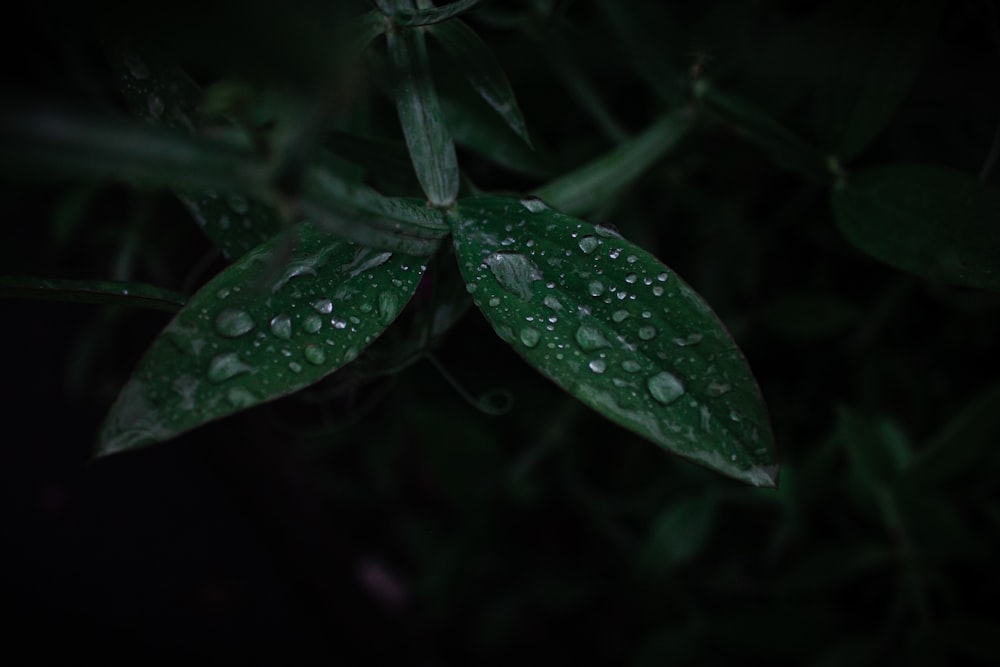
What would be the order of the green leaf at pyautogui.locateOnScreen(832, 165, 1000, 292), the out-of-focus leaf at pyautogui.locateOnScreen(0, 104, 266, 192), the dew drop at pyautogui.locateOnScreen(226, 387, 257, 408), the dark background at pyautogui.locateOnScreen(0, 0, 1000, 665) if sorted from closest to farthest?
the out-of-focus leaf at pyautogui.locateOnScreen(0, 104, 266, 192), the dew drop at pyautogui.locateOnScreen(226, 387, 257, 408), the green leaf at pyautogui.locateOnScreen(832, 165, 1000, 292), the dark background at pyautogui.locateOnScreen(0, 0, 1000, 665)

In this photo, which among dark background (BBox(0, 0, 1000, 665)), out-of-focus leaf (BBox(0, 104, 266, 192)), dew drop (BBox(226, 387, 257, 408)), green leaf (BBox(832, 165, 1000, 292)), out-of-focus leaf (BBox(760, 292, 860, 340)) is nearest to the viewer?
out-of-focus leaf (BBox(0, 104, 266, 192))

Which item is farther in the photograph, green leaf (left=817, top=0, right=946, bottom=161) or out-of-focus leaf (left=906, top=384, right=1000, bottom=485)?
out-of-focus leaf (left=906, top=384, right=1000, bottom=485)

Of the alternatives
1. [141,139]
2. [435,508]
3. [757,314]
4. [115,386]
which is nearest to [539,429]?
[757,314]

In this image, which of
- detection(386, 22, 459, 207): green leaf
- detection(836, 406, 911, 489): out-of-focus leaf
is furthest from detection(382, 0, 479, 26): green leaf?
detection(836, 406, 911, 489): out-of-focus leaf

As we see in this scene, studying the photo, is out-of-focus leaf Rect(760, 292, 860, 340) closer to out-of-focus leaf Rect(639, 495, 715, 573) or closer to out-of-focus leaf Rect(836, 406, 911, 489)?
out-of-focus leaf Rect(836, 406, 911, 489)

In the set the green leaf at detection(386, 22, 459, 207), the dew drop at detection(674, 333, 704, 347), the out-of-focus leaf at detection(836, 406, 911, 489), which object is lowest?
the out-of-focus leaf at detection(836, 406, 911, 489)

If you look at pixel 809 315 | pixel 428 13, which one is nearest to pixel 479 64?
pixel 428 13

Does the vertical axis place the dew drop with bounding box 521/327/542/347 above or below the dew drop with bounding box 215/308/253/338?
below

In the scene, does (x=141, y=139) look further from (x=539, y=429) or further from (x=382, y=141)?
(x=539, y=429)

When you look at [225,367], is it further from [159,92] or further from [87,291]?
[159,92]
